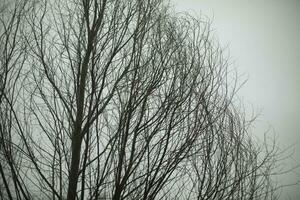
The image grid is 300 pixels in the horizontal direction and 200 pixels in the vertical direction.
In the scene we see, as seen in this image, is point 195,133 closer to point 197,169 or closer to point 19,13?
point 197,169

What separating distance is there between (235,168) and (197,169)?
0.57 m

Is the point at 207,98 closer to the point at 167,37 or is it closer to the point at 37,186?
the point at 167,37

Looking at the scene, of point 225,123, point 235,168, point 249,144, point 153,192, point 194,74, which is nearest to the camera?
point 153,192

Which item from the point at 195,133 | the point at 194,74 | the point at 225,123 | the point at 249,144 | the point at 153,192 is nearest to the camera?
the point at 153,192

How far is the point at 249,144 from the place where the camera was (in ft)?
15.6

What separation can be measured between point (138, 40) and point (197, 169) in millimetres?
1829

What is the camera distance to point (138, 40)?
326cm

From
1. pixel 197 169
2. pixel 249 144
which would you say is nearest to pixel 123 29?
pixel 197 169

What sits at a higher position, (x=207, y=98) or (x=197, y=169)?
(x=207, y=98)

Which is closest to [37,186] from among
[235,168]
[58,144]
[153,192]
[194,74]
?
[58,144]

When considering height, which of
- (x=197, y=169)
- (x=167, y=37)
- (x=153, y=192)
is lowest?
(x=153, y=192)

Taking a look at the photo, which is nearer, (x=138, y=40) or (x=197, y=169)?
(x=138, y=40)

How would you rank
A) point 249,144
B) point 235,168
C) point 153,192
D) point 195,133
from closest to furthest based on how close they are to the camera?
point 153,192
point 195,133
point 235,168
point 249,144

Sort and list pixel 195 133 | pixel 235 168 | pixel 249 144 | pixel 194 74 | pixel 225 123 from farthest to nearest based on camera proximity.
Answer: pixel 249 144, pixel 225 123, pixel 235 168, pixel 194 74, pixel 195 133
